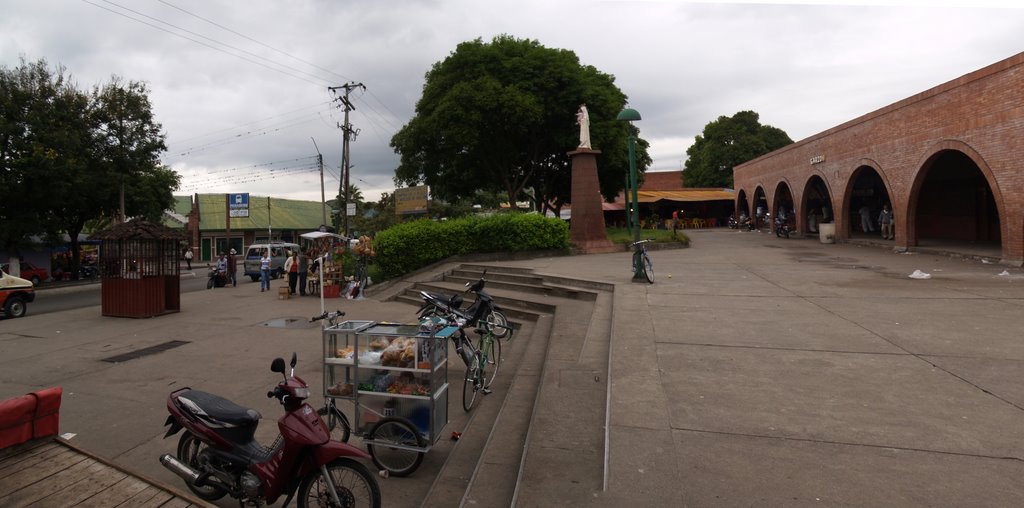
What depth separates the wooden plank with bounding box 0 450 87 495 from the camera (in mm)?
2887

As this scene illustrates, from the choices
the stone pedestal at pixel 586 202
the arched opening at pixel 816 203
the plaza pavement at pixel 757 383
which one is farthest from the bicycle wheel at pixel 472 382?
the arched opening at pixel 816 203

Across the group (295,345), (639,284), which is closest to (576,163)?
(639,284)

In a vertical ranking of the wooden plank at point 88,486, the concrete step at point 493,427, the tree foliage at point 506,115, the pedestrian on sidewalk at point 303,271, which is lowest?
the concrete step at point 493,427

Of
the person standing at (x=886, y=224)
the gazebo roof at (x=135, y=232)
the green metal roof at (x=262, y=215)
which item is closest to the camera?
the gazebo roof at (x=135, y=232)

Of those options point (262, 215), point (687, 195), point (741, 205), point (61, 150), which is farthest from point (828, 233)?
point (262, 215)

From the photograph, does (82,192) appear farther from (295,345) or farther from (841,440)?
(841,440)

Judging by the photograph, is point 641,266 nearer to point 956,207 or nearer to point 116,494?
point 116,494

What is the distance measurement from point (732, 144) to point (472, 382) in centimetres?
5125

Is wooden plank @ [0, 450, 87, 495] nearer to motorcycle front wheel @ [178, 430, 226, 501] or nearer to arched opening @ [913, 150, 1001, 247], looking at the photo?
motorcycle front wheel @ [178, 430, 226, 501]

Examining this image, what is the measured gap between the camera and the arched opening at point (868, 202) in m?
24.2

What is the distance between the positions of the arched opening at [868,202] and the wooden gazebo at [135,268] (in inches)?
1004

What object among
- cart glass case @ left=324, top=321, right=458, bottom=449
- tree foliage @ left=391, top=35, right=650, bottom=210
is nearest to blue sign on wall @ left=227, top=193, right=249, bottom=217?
tree foliage @ left=391, top=35, right=650, bottom=210

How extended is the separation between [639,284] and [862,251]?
1222 cm

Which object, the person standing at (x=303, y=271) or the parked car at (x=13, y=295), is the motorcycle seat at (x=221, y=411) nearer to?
the person standing at (x=303, y=271)
